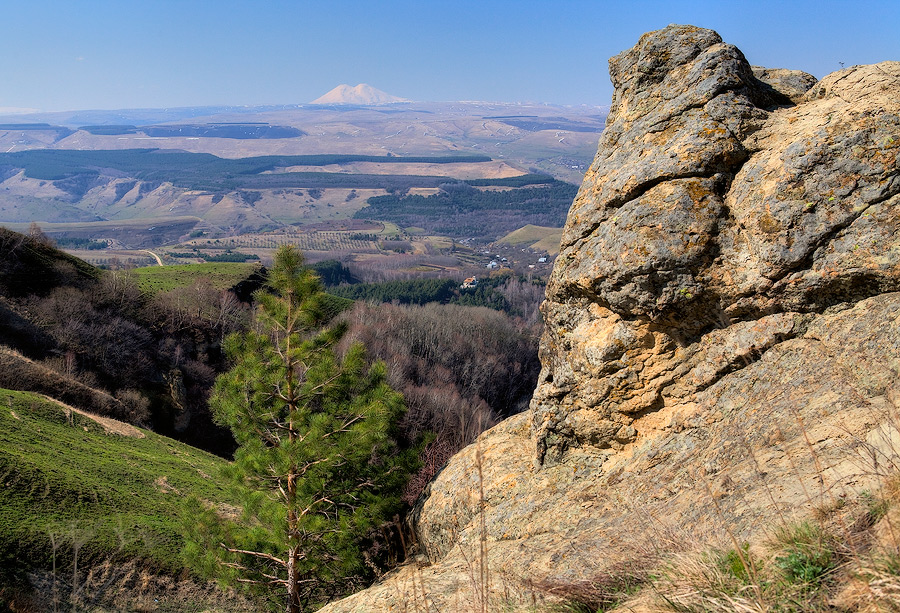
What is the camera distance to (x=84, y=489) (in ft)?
74.8

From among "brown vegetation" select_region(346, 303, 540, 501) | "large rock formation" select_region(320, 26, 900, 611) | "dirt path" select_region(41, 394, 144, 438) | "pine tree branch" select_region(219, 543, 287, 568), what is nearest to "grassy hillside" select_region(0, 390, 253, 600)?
"dirt path" select_region(41, 394, 144, 438)

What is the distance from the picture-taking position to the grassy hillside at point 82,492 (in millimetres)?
18781

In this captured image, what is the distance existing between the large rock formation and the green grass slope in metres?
12.6

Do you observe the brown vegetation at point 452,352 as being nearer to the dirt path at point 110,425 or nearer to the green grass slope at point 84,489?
the dirt path at point 110,425

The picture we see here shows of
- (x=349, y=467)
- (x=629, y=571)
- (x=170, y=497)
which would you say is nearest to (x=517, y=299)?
(x=170, y=497)

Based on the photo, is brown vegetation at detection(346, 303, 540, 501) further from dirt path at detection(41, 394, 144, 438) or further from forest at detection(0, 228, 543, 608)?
dirt path at detection(41, 394, 144, 438)

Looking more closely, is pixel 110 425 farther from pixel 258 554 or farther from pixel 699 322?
pixel 699 322

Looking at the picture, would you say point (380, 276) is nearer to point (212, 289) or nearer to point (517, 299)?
point (517, 299)

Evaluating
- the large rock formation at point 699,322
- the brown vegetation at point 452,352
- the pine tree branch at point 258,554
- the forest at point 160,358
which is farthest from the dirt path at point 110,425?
the large rock formation at point 699,322

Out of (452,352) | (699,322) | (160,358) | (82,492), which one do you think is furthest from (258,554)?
(452,352)

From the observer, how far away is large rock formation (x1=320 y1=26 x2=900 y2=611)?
7.56 m

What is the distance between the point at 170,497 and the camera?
2630cm

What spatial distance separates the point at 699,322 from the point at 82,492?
894 inches

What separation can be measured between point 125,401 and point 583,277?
4582cm
